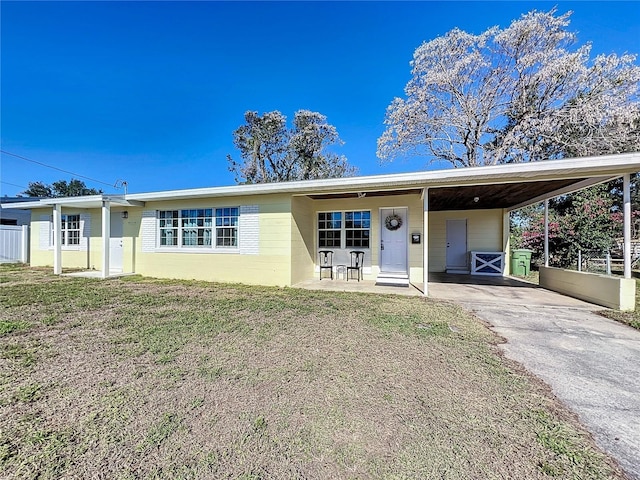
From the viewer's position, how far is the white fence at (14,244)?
12.2 metres

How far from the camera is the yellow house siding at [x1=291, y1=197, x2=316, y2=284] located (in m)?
7.83

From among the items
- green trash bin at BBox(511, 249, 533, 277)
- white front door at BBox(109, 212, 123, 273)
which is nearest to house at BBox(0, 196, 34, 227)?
white front door at BBox(109, 212, 123, 273)

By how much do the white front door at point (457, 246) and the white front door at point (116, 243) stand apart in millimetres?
12177

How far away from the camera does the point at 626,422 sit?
2.05m

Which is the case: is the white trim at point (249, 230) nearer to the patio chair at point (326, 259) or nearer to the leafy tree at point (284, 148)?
the patio chair at point (326, 259)

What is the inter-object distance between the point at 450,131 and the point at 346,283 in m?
11.1

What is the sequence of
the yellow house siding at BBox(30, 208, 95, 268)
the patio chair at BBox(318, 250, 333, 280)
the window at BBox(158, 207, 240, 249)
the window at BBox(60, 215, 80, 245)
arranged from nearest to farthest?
the window at BBox(158, 207, 240, 249), the patio chair at BBox(318, 250, 333, 280), the yellow house siding at BBox(30, 208, 95, 268), the window at BBox(60, 215, 80, 245)

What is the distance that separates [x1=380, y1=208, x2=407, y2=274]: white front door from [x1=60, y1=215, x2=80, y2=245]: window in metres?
11.7

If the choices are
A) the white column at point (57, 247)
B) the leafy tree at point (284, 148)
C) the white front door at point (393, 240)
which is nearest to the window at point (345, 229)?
the white front door at point (393, 240)

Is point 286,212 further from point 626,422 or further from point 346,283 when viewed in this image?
point 626,422

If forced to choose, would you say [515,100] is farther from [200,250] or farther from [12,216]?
[12,216]

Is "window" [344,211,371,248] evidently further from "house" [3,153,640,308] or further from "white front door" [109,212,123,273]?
"white front door" [109,212,123,273]

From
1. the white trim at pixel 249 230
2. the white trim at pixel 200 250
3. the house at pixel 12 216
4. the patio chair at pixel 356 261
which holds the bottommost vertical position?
the patio chair at pixel 356 261

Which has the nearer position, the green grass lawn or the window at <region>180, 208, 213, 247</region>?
the green grass lawn
